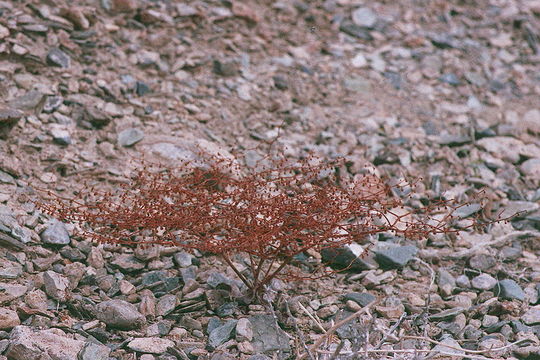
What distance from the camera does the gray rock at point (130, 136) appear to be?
14.9 feet

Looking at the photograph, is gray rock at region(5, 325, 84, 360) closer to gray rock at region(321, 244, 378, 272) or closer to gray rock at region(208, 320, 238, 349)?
gray rock at region(208, 320, 238, 349)

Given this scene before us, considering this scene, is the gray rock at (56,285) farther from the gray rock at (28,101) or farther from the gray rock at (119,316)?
the gray rock at (28,101)

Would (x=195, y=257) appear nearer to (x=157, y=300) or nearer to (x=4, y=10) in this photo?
(x=157, y=300)

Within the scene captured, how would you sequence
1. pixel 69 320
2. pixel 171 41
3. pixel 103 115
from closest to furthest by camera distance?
pixel 69 320, pixel 103 115, pixel 171 41

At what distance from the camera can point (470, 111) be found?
585 cm

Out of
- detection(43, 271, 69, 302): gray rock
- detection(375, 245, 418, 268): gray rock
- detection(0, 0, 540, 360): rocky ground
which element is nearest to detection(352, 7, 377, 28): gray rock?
detection(0, 0, 540, 360): rocky ground

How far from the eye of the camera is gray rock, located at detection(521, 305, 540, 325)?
3498 millimetres

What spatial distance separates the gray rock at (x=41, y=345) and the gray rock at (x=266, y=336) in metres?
0.82

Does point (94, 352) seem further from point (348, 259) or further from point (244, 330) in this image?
point (348, 259)

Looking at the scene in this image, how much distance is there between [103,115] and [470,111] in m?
3.15

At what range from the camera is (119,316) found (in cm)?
319

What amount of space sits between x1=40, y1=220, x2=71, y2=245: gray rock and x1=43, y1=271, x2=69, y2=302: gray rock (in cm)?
28

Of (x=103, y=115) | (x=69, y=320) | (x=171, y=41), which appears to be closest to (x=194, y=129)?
(x=103, y=115)

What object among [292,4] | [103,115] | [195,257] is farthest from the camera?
[292,4]
